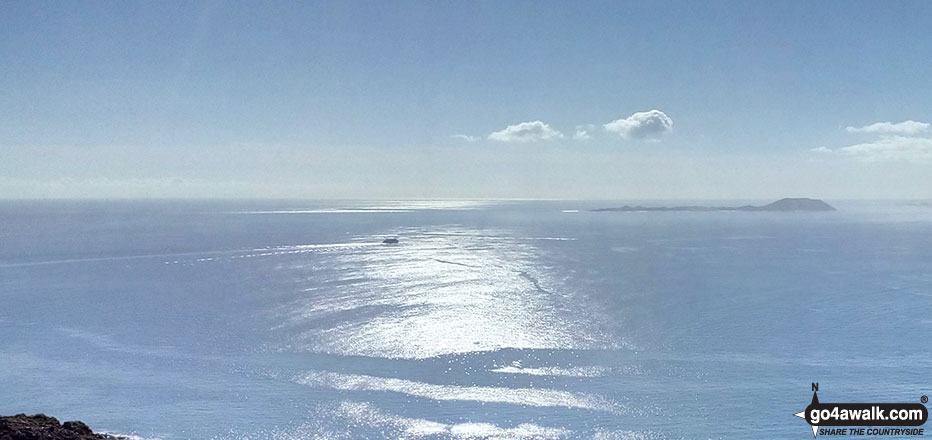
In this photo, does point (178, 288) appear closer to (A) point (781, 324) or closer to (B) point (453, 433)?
(B) point (453, 433)

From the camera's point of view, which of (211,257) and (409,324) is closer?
(409,324)

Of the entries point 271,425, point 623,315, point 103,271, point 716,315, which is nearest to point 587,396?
point 271,425

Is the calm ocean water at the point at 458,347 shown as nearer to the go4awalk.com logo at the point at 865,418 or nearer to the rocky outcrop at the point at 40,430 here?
the go4awalk.com logo at the point at 865,418

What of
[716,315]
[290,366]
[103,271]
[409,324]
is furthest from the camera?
[103,271]

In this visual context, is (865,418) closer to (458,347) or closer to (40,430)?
(458,347)

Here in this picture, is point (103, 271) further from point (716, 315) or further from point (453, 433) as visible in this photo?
point (716, 315)

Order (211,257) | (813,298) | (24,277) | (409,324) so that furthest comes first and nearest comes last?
(211,257) < (24,277) < (813,298) < (409,324)

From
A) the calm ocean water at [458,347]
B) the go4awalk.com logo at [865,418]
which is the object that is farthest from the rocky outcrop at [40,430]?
the go4awalk.com logo at [865,418]

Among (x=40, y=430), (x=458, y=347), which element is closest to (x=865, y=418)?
(x=458, y=347)
